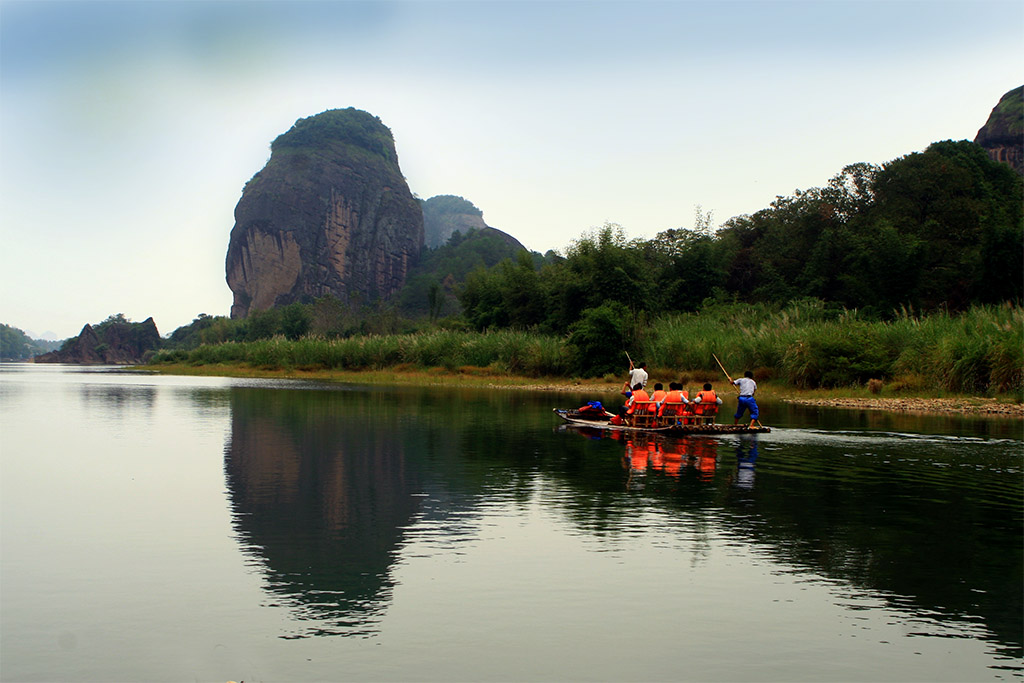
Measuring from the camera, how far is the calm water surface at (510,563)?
6.21 meters

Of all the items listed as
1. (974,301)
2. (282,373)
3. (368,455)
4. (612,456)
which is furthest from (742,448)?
(282,373)

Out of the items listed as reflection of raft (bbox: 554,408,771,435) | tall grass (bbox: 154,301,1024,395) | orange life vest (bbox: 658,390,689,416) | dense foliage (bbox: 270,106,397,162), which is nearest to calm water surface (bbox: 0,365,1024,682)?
reflection of raft (bbox: 554,408,771,435)

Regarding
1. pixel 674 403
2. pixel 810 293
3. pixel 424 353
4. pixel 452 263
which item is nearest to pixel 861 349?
pixel 674 403

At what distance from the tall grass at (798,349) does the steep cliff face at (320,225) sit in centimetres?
10020

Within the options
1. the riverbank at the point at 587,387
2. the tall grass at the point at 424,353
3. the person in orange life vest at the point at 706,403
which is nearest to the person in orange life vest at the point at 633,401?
the person in orange life vest at the point at 706,403

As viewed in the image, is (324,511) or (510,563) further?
(324,511)

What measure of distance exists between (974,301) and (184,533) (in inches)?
1498

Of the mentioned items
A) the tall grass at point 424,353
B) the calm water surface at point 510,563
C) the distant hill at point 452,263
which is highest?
the distant hill at point 452,263

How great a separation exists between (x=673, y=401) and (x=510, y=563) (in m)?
11.4

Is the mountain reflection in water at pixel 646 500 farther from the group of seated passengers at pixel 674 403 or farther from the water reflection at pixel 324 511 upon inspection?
the group of seated passengers at pixel 674 403

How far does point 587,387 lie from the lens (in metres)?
39.9

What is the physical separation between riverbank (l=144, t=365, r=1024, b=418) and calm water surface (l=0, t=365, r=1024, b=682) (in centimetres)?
973

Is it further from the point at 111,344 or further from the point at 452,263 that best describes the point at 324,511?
the point at 111,344

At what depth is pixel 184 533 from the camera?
32.4 feet
